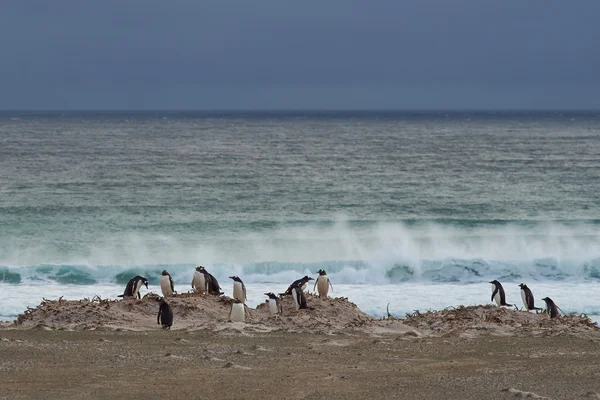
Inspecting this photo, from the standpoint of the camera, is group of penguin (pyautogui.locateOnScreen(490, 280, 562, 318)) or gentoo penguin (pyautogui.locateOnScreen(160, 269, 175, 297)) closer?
group of penguin (pyautogui.locateOnScreen(490, 280, 562, 318))

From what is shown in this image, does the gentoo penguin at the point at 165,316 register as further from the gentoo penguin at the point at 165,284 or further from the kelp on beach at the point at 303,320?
the gentoo penguin at the point at 165,284

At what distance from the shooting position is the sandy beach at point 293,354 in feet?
30.6

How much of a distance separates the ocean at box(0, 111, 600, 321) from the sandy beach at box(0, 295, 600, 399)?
562 centimetres

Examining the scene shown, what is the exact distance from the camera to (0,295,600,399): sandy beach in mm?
9312

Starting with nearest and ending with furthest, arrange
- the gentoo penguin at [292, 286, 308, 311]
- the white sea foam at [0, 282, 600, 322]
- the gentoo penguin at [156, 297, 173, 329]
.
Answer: the gentoo penguin at [156, 297, 173, 329] → the gentoo penguin at [292, 286, 308, 311] → the white sea foam at [0, 282, 600, 322]

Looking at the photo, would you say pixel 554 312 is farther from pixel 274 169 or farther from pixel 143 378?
pixel 274 169

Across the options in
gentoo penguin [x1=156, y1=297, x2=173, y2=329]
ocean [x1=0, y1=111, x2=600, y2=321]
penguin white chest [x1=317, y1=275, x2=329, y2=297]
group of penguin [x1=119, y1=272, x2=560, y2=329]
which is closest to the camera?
gentoo penguin [x1=156, y1=297, x2=173, y2=329]

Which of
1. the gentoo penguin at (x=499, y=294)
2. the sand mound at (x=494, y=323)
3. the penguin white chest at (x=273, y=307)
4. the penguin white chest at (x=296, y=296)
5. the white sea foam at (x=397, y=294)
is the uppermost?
the penguin white chest at (x=296, y=296)

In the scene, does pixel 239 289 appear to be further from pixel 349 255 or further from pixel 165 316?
pixel 349 255

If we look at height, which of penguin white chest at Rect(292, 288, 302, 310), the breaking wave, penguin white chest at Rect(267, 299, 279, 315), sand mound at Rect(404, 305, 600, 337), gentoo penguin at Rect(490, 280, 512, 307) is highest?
penguin white chest at Rect(292, 288, 302, 310)

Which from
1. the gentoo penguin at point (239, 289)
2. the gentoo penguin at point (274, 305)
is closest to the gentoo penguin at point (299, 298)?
the gentoo penguin at point (274, 305)

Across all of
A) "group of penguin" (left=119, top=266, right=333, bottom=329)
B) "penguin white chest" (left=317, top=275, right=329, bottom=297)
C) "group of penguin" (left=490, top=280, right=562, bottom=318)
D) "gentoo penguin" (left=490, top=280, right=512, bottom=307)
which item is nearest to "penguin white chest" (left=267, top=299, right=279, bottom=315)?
"group of penguin" (left=119, top=266, right=333, bottom=329)

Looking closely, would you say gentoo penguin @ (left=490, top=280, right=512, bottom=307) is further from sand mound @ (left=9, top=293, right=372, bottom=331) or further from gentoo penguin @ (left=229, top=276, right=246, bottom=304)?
gentoo penguin @ (left=229, top=276, right=246, bottom=304)

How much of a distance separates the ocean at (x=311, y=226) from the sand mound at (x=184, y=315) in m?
4.86
